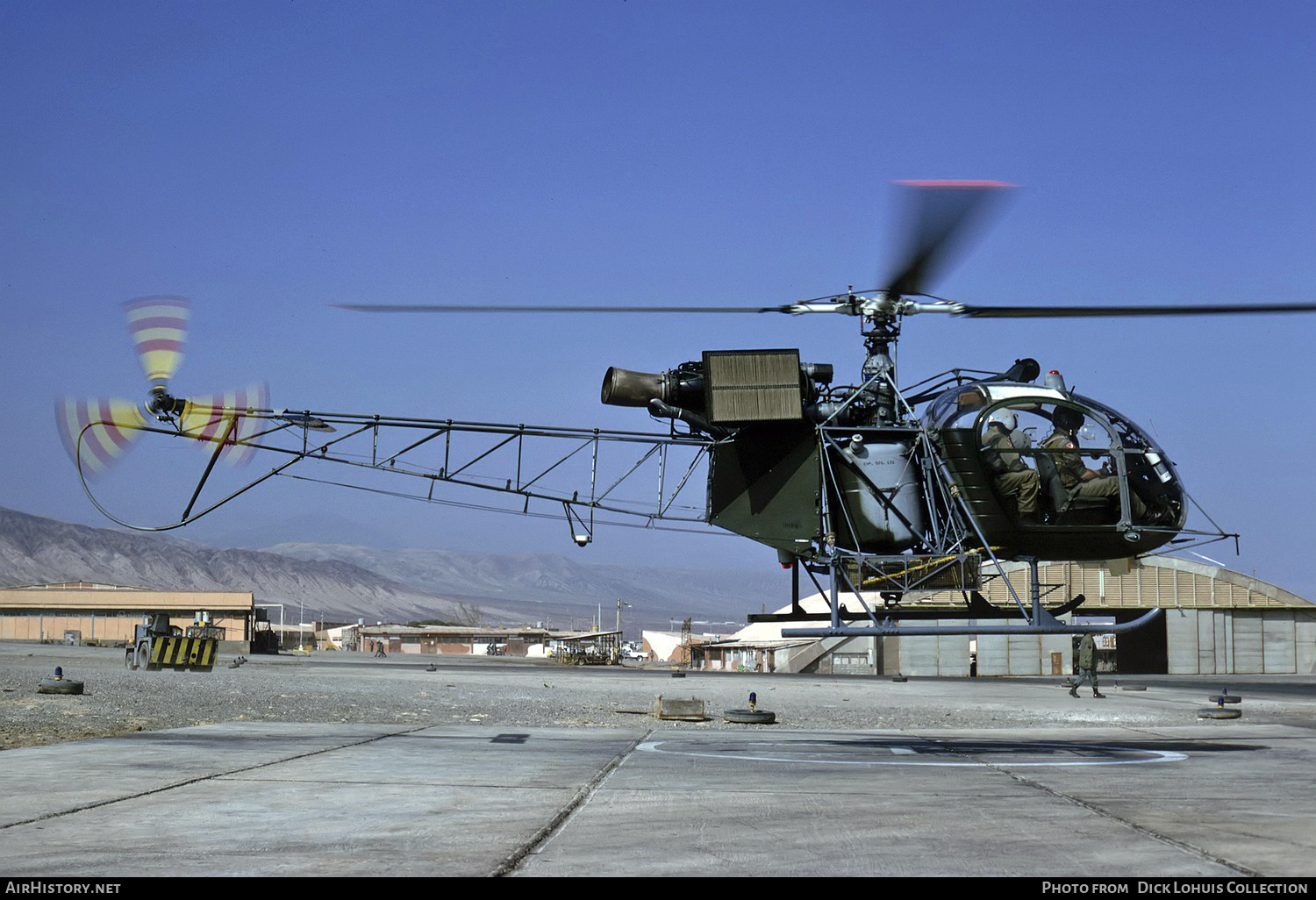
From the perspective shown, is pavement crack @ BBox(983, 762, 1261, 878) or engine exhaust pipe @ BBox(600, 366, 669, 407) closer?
pavement crack @ BBox(983, 762, 1261, 878)

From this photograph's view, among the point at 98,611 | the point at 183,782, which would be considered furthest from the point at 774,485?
the point at 98,611

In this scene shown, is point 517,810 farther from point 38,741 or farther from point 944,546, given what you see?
point 38,741

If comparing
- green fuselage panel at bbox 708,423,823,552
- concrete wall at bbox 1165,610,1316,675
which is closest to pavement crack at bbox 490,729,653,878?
green fuselage panel at bbox 708,423,823,552

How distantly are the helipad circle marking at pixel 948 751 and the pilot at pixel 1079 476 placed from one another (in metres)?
2.95

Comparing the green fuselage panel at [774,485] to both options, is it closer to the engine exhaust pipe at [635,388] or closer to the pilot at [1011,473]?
the engine exhaust pipe at [635,388]

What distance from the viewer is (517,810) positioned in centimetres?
888

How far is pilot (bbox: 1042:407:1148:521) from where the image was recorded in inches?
530

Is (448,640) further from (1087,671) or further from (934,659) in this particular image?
(1087,671)

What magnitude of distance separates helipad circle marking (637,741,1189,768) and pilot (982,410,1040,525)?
111 inches

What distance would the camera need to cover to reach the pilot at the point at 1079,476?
44.2 feet

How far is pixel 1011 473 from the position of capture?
13492 mm

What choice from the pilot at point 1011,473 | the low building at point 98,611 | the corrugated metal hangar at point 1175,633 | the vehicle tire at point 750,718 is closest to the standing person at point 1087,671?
the vehicle tire at point 750,718

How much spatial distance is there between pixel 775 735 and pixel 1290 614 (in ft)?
182

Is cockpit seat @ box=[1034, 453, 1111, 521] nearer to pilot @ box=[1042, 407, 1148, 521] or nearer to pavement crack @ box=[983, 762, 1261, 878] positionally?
pilot @ box=[1042, 407, 1148, 521]
